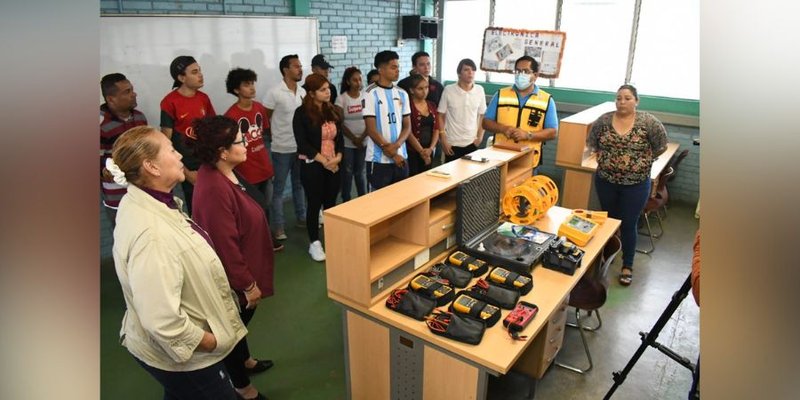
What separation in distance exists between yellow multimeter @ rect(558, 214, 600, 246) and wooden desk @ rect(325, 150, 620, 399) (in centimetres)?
9

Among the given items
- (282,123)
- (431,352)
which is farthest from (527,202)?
(282,123)

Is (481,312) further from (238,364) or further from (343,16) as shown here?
(343,16)

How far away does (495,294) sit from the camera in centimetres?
233

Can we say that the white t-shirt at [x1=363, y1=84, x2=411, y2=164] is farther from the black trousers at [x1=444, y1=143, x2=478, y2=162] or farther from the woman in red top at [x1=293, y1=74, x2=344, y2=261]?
the black trousers at [x1=444, y1=143, x2=478, y2=162]

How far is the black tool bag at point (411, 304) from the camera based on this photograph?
7.22 ft

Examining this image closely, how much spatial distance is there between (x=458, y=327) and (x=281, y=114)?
3065 mm

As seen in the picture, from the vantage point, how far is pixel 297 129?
3.91 meters

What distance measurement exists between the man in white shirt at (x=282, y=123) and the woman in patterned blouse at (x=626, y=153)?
2.64 metres

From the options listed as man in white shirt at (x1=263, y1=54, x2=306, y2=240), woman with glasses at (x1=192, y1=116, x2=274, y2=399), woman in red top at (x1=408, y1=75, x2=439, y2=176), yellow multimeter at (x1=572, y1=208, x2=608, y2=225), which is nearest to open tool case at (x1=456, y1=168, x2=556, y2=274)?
yellow multimeter at (x1=572, y1=208, x2=608, y2=225)

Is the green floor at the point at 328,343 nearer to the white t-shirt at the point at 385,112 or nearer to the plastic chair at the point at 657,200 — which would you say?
the plastic chair at the point at 657,200

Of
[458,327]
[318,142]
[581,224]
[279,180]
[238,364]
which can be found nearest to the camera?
[458,327]
